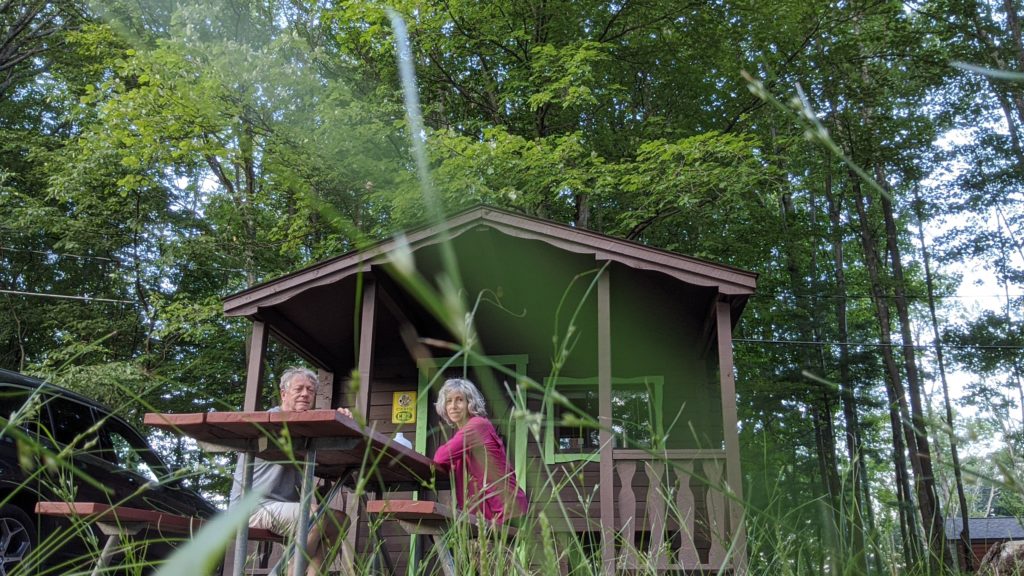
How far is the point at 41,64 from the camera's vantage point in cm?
1911

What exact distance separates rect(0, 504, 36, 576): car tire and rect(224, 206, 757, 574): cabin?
1.93 metres

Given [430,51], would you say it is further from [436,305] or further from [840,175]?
[436,305]

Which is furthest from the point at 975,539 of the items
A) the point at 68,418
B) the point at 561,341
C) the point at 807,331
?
the point at 68,418

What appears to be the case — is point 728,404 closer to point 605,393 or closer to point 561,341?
point 605,393

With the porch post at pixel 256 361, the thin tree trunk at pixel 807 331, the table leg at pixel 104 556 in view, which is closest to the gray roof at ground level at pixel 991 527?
the table leg at pixel 104 556

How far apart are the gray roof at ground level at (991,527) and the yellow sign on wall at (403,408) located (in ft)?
16.7

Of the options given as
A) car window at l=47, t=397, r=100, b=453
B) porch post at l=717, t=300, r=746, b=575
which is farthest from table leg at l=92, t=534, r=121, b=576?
car window at l=47, t=397, r=100, b=453

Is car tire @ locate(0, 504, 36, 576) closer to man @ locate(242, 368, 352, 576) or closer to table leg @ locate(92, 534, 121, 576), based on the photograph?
man @ locate(242, 368, 352, 576)

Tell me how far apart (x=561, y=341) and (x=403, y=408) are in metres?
3.25

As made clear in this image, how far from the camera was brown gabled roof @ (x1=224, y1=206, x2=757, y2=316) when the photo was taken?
22.0 feet

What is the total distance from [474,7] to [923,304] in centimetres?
1504

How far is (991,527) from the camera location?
942 inches

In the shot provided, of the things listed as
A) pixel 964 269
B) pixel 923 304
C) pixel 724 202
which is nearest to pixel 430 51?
pixel 724 202

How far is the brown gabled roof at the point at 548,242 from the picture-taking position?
22.0 feet
